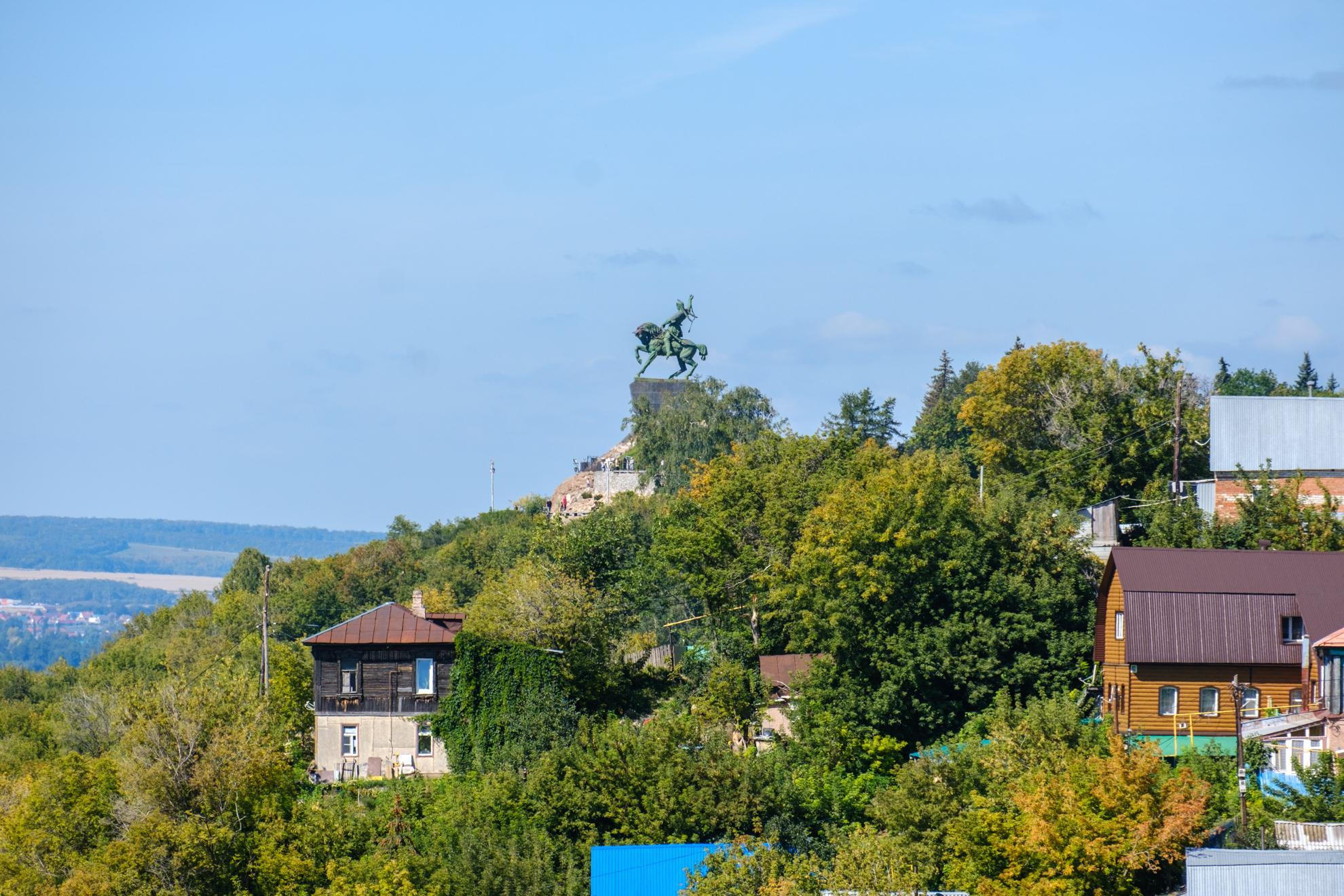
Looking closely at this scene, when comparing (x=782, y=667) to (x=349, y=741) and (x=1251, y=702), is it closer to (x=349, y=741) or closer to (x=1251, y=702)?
(x=349, y=741)

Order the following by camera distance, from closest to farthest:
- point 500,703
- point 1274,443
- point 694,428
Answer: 1. point 500,703
2. point 1274,443
3. point 694,428

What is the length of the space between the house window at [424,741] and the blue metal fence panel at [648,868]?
55.0 feet

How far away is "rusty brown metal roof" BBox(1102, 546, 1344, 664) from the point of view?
46.8 meters

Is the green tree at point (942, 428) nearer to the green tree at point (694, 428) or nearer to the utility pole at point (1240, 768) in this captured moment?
the green tree at point (694, 428)

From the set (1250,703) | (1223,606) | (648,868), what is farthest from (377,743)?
(1250,703)

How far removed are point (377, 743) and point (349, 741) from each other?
1.11m

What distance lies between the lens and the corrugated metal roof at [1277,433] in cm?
5900

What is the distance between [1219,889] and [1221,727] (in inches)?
514

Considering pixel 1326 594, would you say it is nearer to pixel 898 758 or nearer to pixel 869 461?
pixel 898 758

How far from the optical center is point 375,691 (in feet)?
189

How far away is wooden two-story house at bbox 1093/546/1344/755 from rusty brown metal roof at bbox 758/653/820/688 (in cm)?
1178

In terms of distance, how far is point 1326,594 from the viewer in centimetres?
4709

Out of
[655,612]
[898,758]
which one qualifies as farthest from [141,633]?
[898,758]

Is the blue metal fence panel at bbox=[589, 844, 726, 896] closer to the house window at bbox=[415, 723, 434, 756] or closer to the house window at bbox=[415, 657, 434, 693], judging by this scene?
the house window at bbox=[415, 723, 434, 756]
